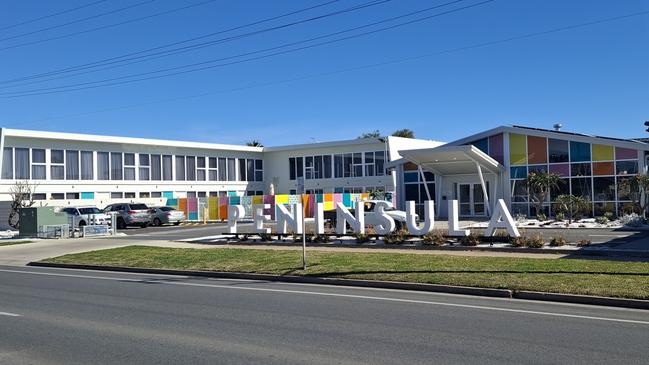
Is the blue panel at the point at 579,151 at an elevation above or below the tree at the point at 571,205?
above

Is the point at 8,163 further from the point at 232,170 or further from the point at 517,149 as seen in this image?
→ the point at 517,149

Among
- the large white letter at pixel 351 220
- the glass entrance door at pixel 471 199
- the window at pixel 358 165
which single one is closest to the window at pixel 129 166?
the window at pixel 358 165

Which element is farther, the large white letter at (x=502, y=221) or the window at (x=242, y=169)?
the window at (x=242, y=169)

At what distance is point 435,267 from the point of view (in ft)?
49.4

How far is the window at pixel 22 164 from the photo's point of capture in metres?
Answer: 41.3

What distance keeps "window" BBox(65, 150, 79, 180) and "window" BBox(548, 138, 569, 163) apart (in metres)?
31.0

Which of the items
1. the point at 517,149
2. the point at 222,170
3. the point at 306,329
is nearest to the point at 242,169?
the point at 222,170

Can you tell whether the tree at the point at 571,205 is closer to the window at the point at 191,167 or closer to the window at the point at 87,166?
the window at the point at 191,167

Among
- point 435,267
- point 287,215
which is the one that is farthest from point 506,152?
point 435,267

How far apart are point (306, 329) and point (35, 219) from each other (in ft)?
88.8

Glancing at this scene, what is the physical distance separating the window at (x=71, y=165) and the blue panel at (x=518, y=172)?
29.0m

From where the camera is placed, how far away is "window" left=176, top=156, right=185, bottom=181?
51250 millimetres

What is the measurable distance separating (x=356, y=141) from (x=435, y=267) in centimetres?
3600

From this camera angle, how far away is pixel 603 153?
32.5 metres
